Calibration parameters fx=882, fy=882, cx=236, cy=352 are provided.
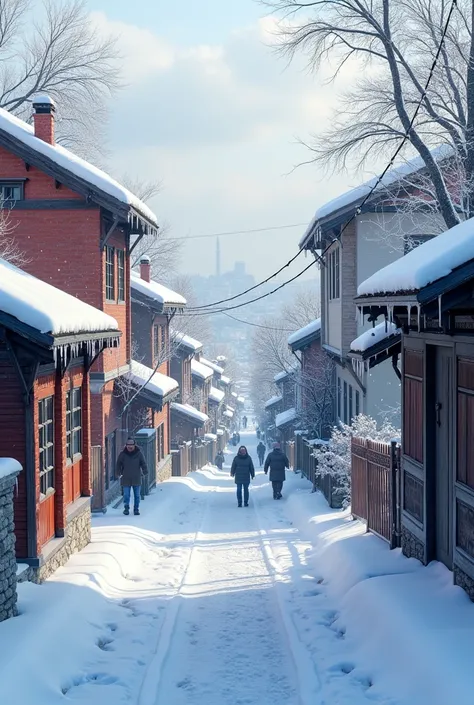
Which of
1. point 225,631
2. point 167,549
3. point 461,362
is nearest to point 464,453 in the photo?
point 461,362

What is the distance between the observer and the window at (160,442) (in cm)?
3081

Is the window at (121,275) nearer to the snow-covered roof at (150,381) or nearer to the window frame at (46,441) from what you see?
the snow-covered roof at (150,381)

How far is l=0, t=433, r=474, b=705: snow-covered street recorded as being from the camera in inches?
307

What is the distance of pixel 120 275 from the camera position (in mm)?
22578

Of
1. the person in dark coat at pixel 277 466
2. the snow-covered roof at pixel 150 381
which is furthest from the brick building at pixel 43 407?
the snow-covered roof at pixel 150 381

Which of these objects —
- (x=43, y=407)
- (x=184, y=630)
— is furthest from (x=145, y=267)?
(x=184, y=630)

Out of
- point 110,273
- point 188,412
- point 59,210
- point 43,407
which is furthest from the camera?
point 188,412

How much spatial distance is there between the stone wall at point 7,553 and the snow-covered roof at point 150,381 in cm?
1420

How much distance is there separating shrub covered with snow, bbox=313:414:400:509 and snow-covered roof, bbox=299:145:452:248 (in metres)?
5.78

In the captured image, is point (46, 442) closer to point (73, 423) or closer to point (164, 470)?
point (73, 423)

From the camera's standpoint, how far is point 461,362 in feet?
30.4

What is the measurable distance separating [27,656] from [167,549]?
7.78 m

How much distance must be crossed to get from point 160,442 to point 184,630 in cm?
2218

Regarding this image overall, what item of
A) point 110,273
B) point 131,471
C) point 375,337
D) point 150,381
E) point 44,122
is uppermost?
point 44,122
